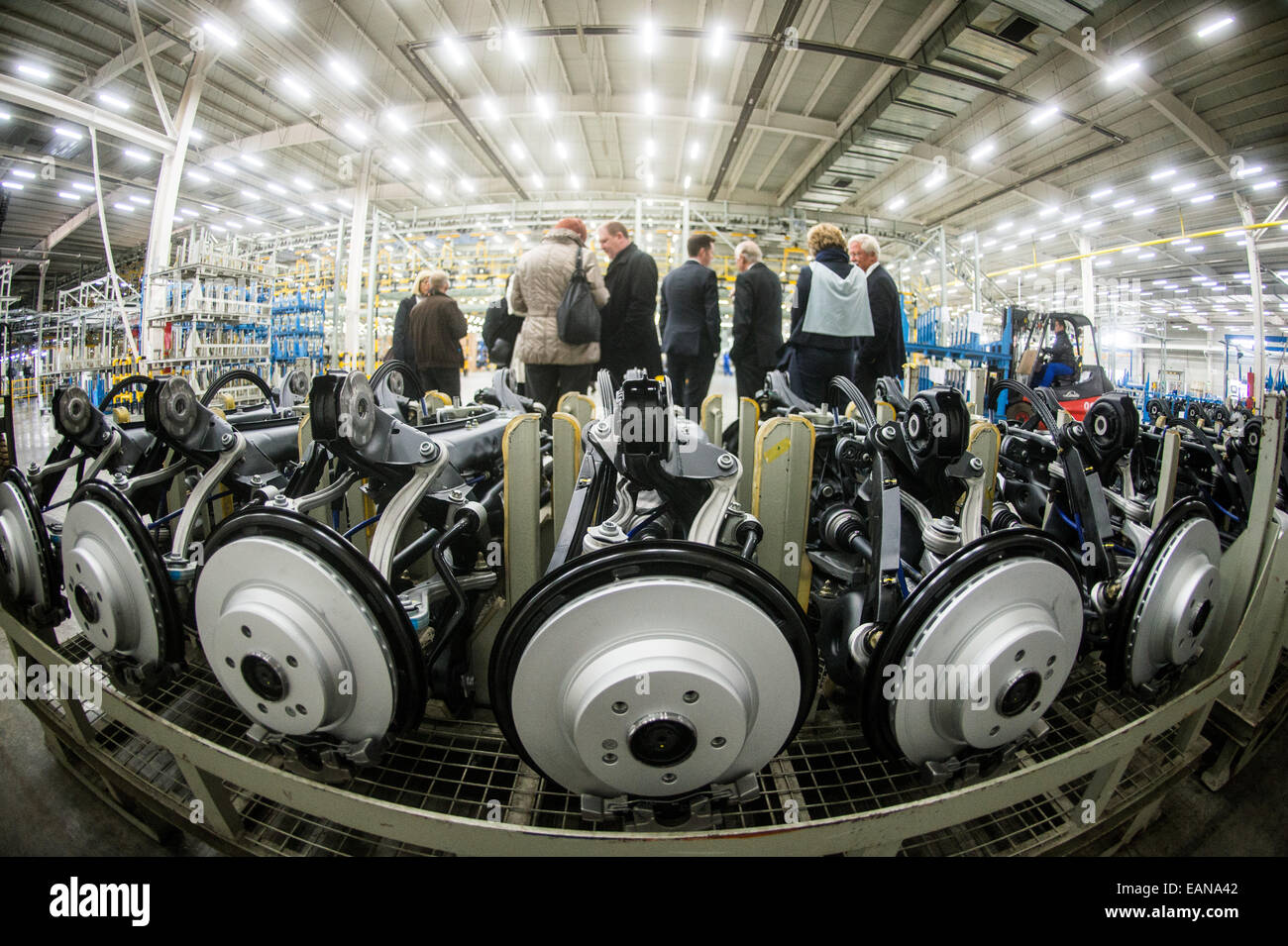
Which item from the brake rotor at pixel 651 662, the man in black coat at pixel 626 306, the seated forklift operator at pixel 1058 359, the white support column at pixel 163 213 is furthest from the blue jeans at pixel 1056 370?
the white support column at pixel 163 213

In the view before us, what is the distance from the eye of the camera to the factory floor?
1481 mm

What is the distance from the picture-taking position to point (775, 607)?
3.41 ft

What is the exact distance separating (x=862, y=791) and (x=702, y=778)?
26.7 inches

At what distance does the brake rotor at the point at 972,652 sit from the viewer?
1.09 metres

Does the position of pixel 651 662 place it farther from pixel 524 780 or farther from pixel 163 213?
pixel 163 213

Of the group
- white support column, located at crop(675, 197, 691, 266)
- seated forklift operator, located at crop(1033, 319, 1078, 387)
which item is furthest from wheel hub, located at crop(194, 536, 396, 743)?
seated forklift operator, located at crop(1033, 319, 1078, 387)

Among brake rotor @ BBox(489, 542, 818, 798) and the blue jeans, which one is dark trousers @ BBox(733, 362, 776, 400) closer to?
brake rotor @ BBox(489, 542, 818, 798)

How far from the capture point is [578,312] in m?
2.82

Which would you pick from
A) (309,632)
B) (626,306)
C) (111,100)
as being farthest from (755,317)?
(111,100)

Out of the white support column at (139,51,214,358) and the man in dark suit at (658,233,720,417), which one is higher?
the white support column at (139,51,214,358)

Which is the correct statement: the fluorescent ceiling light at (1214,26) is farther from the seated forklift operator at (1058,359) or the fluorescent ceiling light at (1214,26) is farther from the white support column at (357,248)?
the white support column at (357,248)

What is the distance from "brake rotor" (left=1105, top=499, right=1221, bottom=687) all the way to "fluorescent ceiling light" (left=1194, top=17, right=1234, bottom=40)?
26.7 ft
